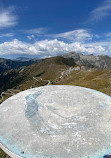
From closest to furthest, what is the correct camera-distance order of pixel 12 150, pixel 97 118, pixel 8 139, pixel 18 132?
pixel 12 150
pixel 8 139
pixel 18 132
pixel 97 118

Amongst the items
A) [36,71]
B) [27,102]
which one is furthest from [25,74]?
[27,102]

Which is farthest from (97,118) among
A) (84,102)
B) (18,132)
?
(18,132)

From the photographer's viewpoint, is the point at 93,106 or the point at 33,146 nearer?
the point at 33,146

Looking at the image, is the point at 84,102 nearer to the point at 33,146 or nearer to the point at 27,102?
the point at 27,102

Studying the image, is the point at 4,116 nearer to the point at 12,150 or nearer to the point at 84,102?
the point at 12,150

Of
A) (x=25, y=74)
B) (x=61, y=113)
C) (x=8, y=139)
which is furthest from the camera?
(x=25, y=74)

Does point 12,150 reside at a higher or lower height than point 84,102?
lower

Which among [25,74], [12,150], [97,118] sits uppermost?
[97,118]
